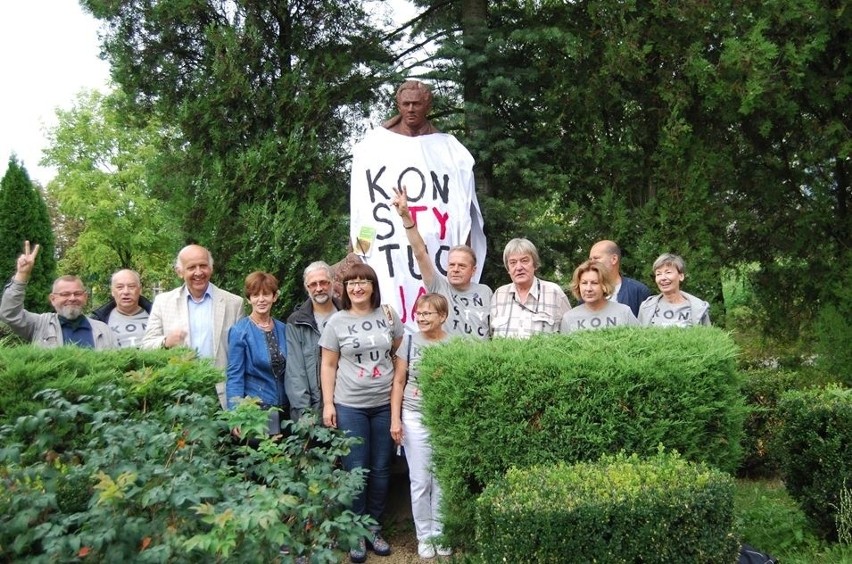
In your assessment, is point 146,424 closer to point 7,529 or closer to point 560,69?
point 7,529

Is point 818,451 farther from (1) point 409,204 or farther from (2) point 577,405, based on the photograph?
(1) point 409,204

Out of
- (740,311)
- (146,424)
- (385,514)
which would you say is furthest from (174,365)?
(740,311)

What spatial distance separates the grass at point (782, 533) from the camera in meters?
3.86

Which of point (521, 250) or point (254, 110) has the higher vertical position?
point (254, 110)

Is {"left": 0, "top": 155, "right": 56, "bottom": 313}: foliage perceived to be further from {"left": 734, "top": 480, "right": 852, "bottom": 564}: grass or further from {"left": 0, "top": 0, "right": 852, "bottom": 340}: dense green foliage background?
Result: {"left": 734, "top": 480, "right": 852, "bottom": 564}: grass

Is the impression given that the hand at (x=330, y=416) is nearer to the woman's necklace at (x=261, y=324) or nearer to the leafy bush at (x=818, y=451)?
the woman's necklace at (x=261, y=324)

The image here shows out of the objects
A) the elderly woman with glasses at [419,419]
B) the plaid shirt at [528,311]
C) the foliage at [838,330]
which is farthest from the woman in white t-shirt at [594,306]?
the foliage at [838,330]

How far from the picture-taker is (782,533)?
4289 mm

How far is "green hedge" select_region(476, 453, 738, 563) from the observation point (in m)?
2.81

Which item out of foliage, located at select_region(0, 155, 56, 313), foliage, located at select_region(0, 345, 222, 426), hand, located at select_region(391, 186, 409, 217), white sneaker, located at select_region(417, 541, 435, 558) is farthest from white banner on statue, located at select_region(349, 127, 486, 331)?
foliage, located at select_region(0, 155, 56, 313)

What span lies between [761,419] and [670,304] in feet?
4.81

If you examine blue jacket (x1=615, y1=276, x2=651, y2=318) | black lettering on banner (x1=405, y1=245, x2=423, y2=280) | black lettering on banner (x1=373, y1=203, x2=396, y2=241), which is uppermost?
black lettering on banner (x1=373, y1=203, x2=396, y2=241)

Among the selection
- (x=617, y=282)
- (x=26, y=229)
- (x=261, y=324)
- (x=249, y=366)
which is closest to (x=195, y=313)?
(x=261, y=324)

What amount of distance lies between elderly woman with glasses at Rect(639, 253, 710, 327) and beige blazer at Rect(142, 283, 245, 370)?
102 inches
